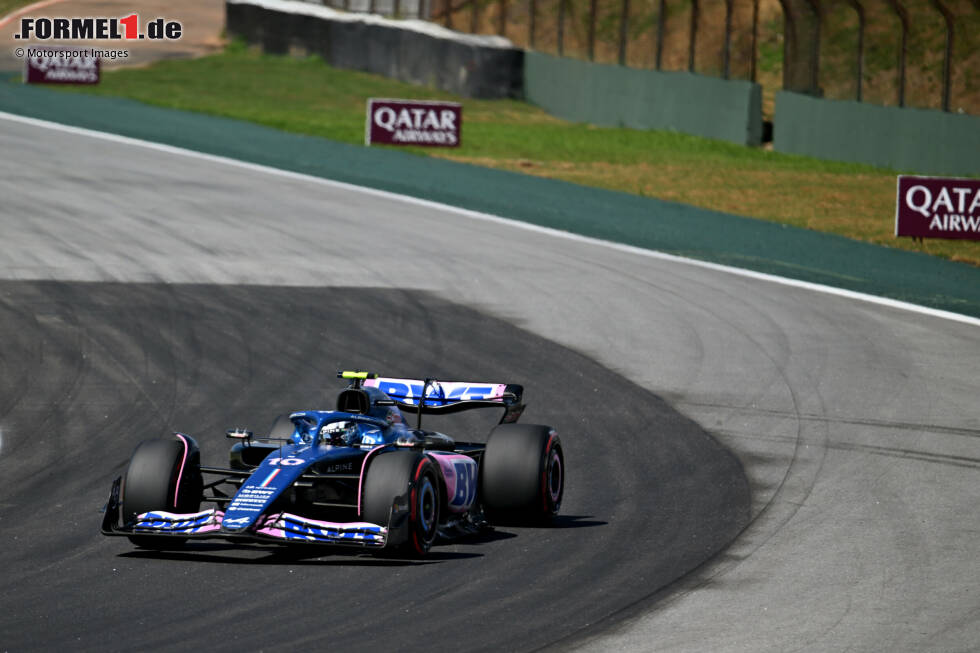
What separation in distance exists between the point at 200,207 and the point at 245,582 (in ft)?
62.8

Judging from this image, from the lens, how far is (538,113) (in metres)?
48.2

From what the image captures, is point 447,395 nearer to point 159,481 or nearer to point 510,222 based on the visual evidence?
point 159,481

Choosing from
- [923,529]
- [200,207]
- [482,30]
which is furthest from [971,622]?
[482,30]

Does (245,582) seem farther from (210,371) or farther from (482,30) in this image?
(482,30)

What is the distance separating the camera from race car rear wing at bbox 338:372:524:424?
1262cm

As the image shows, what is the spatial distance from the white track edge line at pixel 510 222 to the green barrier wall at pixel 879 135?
39.2 feet

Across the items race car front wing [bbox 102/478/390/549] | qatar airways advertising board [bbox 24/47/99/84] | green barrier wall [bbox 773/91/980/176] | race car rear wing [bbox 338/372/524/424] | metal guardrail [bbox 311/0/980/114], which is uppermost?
metal guardrail [bbox 311/0/980/114]

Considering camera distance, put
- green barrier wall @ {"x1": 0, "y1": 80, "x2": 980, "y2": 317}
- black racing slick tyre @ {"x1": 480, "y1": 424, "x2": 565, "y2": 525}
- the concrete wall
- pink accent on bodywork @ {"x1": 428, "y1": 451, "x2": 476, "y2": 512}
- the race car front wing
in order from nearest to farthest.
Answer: the race car front wing, pink accent on bodywork @ {"x1": 428, "y1": 451, "x2": 476, "y2": 512}, black racing slick tyre @ {"x1": 480, "y1": 424, "x2": 565, "y2": 525}, green barrier wall @ {"x1": 0, "y1": 80, "x2": 980, "y2": 317}, the concrete wall

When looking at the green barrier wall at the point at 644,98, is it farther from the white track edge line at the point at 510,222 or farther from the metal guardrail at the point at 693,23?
the white track edge line at the point at 510,222

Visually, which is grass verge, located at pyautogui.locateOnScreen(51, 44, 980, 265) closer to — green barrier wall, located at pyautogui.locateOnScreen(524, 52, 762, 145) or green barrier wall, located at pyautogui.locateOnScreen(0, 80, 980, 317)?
green barrier wall, located at pyautogui.locateOnScreen(524, 52, 762, 145)

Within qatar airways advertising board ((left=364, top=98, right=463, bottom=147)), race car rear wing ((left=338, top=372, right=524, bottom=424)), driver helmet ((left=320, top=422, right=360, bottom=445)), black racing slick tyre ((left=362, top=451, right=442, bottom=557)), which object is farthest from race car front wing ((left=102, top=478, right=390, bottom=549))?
qatar airways advertising board ((left=364, top=98, right=463, bottom=147))

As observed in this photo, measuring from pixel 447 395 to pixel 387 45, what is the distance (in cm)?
4054

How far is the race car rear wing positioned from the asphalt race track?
0.93 meters

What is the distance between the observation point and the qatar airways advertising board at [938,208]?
27125 mm
